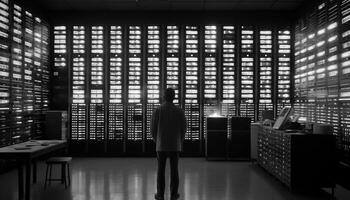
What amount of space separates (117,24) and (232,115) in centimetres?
391

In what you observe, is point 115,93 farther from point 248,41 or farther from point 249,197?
point 249,197

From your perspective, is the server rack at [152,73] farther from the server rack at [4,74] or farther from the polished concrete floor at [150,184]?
→ the server rack at [4,74]

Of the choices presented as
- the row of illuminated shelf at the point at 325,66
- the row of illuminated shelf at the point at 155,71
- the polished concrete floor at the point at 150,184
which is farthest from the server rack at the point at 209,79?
the row of illuminated shelf at the point at 325,66

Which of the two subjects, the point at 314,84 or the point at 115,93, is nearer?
the point at 314,84

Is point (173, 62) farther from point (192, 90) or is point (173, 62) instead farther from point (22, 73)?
point (22, 73)

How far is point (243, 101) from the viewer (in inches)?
384

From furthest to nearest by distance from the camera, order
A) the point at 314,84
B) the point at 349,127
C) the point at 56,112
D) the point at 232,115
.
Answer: the point at 232,115 → the point at 56,112 → the point at 314,84 → the point at 349,127

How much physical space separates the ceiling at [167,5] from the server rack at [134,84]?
819 mm

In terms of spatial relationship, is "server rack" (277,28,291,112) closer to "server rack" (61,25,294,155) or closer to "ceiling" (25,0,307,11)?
"server rack" (61,25,294,155)

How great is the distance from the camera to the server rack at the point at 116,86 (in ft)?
32.0

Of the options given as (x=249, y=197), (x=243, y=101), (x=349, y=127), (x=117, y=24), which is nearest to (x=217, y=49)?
(x=243, y=101)

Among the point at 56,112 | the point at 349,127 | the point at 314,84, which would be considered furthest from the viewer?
the point at 56,112

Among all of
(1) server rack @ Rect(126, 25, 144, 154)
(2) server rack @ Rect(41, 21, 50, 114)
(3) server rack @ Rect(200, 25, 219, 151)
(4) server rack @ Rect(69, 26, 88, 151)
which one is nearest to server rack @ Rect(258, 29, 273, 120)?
(3) server rack @ Rect(200, 25, 219, 151)

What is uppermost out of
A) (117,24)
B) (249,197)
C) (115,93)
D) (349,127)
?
(117,24)
